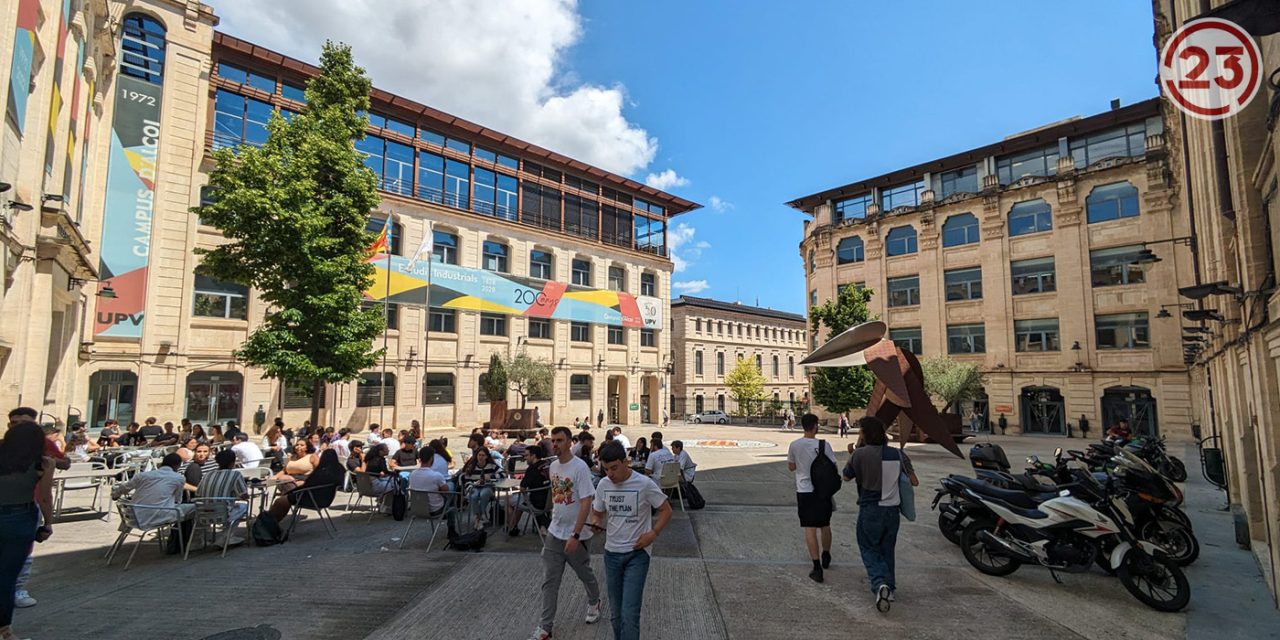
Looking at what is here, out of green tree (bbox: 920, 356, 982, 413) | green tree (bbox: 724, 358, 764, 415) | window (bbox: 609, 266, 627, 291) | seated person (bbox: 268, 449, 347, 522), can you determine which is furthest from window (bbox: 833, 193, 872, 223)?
seated person (bbox: 268, 449, 347, 522)

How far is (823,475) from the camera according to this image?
6.46 m

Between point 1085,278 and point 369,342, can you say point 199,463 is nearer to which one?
point 369,342

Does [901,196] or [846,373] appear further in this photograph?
[901,196]

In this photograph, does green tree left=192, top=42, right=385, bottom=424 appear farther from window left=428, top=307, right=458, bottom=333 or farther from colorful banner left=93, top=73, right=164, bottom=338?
window left=428, top=307, right=458, bottom=333

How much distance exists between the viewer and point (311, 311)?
589 inches

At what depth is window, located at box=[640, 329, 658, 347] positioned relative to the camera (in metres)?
42.1

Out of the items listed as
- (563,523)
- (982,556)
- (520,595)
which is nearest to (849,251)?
(982,556)

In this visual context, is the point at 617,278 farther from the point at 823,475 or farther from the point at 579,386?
the point at 823,475

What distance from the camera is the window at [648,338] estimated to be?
42062mm

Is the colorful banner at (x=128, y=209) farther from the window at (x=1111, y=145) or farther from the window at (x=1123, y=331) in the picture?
the window at (x=1111, y=145)

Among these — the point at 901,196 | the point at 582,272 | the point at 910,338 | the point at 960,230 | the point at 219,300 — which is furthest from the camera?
the point at 582,272

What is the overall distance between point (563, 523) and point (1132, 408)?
33.7 m

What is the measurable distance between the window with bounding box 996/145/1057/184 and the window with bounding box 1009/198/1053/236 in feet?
5.80

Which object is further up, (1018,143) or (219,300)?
(1018,143)
